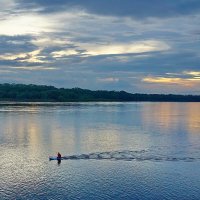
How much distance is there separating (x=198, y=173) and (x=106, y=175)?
1258 centimetres

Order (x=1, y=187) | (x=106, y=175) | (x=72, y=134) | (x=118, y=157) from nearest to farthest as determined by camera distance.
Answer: (x=1, y=187)
(x=106, y=175)
(x=118, y=157)
(x=72, y=134)

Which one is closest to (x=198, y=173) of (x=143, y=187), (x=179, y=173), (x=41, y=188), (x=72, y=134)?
(x=179, y=173)

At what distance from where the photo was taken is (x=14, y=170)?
165ft

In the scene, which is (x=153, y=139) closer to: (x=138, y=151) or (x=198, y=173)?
(x=138, y=151)

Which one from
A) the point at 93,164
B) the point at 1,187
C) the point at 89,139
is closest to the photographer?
the point at 1,187

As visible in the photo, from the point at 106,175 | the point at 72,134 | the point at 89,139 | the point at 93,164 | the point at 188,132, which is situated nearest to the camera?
the point at 106,175

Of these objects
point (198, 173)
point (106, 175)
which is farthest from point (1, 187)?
point (198, 173)

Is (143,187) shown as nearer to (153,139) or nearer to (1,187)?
(1,187)

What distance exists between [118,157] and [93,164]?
267 inches

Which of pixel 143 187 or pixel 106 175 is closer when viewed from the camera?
pixel 143 187

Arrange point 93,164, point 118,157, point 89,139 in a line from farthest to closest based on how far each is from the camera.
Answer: point 89,139
point 118,157
point 93,164

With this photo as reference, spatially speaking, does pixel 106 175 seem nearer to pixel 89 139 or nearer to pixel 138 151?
pixel 138 151

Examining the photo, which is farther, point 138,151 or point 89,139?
point 89,139

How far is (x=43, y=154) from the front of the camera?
2458 inches
